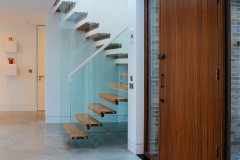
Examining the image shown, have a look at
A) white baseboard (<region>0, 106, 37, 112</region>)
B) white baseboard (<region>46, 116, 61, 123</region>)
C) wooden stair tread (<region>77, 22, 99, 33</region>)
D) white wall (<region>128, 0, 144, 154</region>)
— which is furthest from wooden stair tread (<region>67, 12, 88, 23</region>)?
white baseboard (<region>0, 106, 37, 112</region>)

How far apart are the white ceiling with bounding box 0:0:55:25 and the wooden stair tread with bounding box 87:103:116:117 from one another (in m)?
2.39

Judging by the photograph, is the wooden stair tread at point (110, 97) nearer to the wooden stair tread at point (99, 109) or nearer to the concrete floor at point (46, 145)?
the wooden stair tread at point (99, 109)

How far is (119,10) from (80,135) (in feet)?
6.87

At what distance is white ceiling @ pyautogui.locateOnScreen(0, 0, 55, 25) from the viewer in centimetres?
529

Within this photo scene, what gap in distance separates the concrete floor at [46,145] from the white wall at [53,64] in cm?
60

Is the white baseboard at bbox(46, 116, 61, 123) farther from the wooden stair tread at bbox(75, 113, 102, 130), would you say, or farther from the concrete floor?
the wooden stair tread at bbox(75, 113, 102, 130)

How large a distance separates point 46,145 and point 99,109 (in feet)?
3.56

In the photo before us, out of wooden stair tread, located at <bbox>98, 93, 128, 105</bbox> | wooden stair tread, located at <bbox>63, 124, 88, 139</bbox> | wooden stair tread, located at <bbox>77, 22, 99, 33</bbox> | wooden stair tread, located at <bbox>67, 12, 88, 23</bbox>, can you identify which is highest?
wooden stair tread, located at <bbox>67, 12, 88, 23</bbox>

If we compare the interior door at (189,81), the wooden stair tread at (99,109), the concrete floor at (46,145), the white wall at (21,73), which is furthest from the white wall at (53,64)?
the interior door at (189,81)

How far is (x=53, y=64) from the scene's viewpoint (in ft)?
22.2

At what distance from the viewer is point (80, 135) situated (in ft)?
13.3

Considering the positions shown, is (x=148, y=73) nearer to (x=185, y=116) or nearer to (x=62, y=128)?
(x=185, y=116)

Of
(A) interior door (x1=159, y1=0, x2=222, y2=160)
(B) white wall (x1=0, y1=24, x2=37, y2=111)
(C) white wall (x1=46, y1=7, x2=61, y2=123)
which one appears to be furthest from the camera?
(B) white wall (x1=0, y1=24, x2=37, y2=111)

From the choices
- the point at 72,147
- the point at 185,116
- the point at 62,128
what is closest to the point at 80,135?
the point at 72,147
